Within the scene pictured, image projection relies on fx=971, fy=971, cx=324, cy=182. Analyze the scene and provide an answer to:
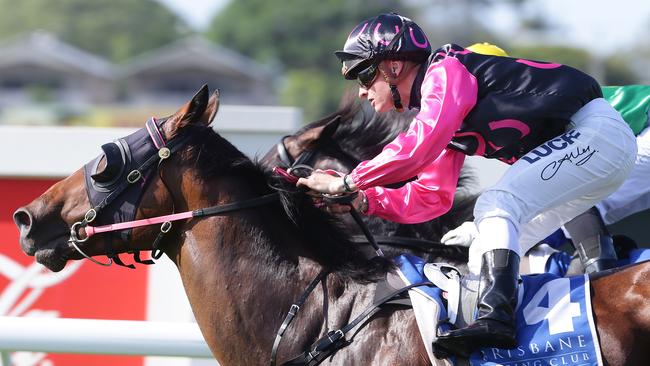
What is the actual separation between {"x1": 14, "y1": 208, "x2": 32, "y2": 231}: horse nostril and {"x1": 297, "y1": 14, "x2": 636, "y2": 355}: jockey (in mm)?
958

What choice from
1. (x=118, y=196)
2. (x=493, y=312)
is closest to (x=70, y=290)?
(x=118, y=196)

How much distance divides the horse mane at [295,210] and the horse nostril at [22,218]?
22.7 inches

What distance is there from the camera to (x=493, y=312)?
9.08ft

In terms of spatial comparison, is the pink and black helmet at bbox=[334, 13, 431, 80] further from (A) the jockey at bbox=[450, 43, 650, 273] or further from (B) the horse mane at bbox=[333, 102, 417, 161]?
(B) the horse mane at bbox=[333, 102, 417, 161]

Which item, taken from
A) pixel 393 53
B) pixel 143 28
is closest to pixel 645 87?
pixel 393 53

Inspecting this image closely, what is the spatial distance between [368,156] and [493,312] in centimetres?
206

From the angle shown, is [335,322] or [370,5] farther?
[370,5]

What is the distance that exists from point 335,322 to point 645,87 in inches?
86.6

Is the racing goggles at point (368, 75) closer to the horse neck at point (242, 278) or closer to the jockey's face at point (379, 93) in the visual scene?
the jockey's face at point (379, 93)

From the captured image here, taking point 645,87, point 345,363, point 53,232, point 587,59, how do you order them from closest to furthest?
point 345,363 < point 53,232 < point 645,87 < point 587,59

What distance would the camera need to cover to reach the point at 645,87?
4469mm

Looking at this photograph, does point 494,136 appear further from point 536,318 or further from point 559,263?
point 559,263

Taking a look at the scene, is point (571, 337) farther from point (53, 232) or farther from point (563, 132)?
point (53, 232)

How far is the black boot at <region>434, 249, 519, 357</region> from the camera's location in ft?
9.07
